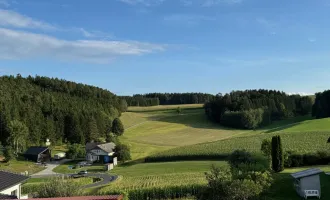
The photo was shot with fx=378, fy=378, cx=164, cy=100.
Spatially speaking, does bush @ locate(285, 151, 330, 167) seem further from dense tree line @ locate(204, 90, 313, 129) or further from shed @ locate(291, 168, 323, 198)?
dense tree line @ locate(204, 90, 313, 129)

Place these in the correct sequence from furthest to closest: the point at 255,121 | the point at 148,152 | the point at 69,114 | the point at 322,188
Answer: the point at 255,121 → the point at 69,114 → the point at 148,152 → the point at 322,188

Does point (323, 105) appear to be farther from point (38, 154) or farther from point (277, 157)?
point (277, 157)

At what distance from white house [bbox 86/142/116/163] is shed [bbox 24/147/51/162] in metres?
8.63

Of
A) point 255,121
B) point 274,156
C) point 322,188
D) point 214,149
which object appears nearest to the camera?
point 322,188

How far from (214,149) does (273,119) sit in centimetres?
6831

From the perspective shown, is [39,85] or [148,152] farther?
[39,85]

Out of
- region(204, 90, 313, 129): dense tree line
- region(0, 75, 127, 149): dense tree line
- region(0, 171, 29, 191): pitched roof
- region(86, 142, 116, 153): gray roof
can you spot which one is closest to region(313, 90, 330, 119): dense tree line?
region(204, 90, 313, 129): dense tree line

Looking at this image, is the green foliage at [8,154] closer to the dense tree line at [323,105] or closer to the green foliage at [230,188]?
the green foliage at [230,188]

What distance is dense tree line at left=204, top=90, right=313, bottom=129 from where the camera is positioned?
108812 mm

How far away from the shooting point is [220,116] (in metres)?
116

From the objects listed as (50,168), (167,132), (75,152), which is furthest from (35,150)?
(167,132)

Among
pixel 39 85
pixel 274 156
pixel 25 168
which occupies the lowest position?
pixel 25 168

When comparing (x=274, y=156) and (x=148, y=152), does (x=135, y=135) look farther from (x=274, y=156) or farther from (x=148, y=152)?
(x=274, y=156)

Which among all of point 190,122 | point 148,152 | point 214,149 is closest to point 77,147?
point 148,152
